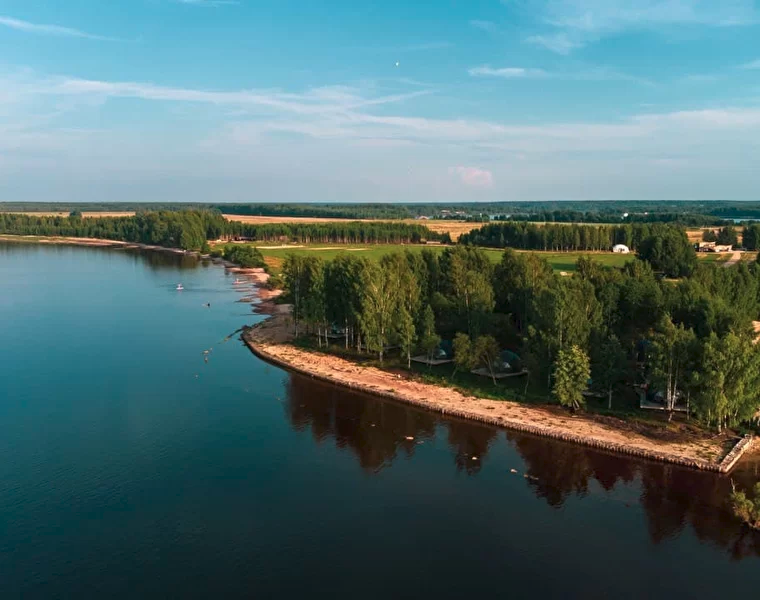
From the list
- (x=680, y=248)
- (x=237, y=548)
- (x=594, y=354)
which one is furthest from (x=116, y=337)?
(x=680, y=248)

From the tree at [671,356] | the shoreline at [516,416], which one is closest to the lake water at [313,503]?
the shoreline at [516,416]

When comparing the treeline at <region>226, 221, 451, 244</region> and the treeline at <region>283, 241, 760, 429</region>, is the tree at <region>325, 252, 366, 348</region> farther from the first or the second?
the treeline at <region>226, 221, 451, 244</region>

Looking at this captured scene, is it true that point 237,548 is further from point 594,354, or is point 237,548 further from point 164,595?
point 594,354

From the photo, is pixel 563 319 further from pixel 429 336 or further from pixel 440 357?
pixel 440 357

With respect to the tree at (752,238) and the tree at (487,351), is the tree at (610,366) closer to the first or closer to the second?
the tree at (487,351)

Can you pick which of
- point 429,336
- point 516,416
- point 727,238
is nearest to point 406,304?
point 429,336

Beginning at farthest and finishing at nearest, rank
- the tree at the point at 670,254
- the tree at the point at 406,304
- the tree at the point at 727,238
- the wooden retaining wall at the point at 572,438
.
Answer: the tree at the point at 727,238
the tree at the point at 670,254
the tree at the point at 406,304
the wooden retaining wall at the point at 572,438

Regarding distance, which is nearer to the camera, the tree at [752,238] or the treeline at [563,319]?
the treeline at [563,319]
